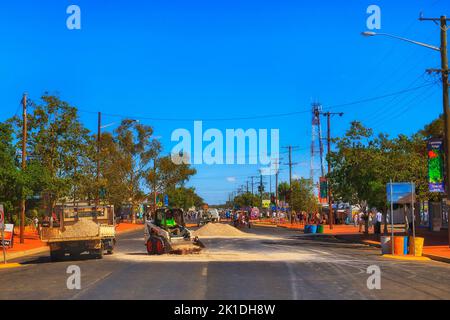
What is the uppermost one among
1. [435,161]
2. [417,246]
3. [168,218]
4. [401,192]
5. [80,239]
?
[435,161]

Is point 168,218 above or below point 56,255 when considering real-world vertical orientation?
above

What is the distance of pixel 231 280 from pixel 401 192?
13994 mm

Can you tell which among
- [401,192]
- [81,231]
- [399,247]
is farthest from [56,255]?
[401,192]

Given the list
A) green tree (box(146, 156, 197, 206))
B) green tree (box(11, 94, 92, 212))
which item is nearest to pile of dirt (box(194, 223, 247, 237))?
green tree (box(11, 94, 92, 212))

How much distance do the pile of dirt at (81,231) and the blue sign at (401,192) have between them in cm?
1295

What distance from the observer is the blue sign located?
87.5 ft

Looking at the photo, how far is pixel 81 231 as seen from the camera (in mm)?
23578

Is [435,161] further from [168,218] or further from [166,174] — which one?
[166,174]

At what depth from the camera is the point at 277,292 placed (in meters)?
13.0

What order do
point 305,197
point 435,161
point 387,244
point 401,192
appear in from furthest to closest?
point 305,197 → point 435,161 → point 401,192 → point 387,244

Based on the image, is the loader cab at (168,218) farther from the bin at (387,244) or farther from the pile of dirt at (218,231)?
the pile of dirt at (218,231)

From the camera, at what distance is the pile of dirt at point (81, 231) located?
23.4 metres

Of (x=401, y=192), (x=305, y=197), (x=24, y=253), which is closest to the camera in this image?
(x=401, y=192)
